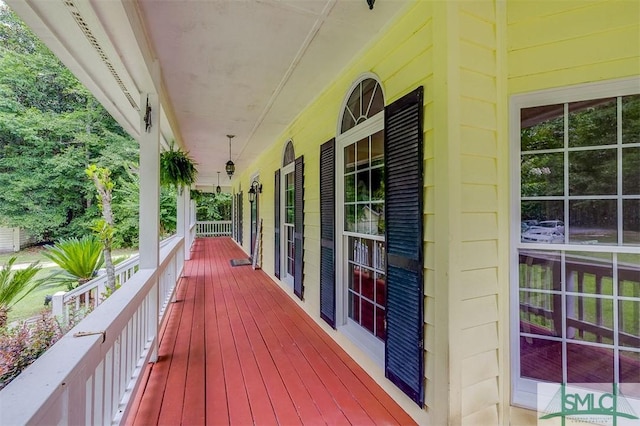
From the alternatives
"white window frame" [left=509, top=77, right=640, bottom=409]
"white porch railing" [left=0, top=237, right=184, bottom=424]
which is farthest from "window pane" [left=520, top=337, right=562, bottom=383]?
"white porch railing" [left=0, top=237, right=184, bottom=424]

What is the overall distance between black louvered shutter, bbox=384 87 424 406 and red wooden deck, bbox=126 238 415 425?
0.34m

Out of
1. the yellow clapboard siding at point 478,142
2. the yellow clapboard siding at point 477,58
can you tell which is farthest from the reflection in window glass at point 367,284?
the yellow clapboard siding at point 477,58

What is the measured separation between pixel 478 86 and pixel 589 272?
127 cm

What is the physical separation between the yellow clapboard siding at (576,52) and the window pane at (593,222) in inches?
31.0

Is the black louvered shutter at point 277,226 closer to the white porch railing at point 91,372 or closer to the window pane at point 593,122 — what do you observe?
the white porch railing at point 91,372

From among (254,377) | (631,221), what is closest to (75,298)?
(254,377)

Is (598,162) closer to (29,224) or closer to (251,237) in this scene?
(29,224)

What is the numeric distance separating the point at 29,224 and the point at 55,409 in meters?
2.51

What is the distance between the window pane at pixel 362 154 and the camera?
258 cm

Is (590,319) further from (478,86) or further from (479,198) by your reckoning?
(478,86)

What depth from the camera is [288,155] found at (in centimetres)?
488

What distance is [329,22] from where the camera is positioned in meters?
2.07

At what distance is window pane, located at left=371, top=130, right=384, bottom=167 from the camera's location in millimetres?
2373

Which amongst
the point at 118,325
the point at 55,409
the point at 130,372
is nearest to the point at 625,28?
the point at 55,409
